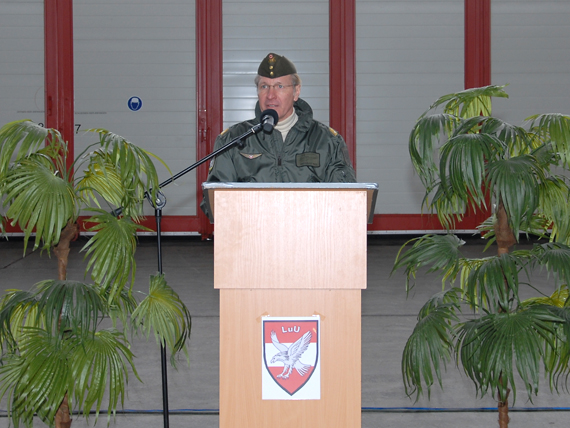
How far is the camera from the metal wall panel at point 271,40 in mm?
8227

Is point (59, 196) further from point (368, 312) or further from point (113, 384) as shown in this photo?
point (368, 312)

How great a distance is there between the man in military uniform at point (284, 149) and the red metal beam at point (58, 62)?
5979 millimetres

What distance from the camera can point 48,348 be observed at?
182 centimetres

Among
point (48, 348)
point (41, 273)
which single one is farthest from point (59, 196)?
point (41, 273)

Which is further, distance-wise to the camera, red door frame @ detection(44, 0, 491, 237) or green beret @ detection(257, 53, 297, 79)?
red door frame @ detection(44, 0, 491, 237)

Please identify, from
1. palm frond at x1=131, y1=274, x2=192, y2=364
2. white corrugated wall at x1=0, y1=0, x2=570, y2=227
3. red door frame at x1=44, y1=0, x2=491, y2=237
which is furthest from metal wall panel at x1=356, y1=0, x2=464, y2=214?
palm frond at x1=131, y1=274, x2=192, y2=364

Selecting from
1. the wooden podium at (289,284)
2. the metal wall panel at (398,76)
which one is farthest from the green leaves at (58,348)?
the metal wall panel at (398,76)

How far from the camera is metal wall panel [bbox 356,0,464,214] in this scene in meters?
8.34

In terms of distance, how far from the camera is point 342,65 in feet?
27.1

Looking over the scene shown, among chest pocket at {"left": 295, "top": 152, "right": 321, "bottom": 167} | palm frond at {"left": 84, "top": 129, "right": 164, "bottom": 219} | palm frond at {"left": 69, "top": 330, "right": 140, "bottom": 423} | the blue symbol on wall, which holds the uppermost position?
the blue symbol on wall

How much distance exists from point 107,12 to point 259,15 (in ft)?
6.40

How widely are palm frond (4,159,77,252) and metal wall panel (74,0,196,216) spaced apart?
6.40 meters

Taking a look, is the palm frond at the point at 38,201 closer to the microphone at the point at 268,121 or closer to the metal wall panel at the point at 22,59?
the microphone at the point at 268,121

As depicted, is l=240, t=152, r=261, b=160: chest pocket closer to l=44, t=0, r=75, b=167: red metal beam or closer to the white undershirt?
the white undershirt
